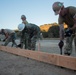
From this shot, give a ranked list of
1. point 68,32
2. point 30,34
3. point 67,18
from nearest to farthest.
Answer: point 67,18 → point 68,32 → point 30,34

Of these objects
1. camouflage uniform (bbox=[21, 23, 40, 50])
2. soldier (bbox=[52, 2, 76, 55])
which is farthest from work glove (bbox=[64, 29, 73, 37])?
camouflage uniform (bbox=[21, 23, 40, 50])

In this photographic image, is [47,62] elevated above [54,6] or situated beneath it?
situated beneath

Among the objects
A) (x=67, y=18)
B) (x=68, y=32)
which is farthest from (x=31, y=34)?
(x=67, y=18)

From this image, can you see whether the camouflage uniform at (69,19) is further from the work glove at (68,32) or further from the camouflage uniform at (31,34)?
the camouflage uniform at (31,34)

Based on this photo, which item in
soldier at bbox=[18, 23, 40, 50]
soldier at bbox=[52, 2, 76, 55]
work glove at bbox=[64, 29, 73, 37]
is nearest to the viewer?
soldier at bbox=[52, 2, 76, 55]

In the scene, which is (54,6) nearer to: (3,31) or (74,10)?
(74,10)

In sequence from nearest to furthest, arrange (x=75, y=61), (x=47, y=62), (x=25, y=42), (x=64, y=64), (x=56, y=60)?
(x=75, y=61)
(x=64, y=64)
(x=56, y=60)
(x=47, y=62)
(x=25, y=42)

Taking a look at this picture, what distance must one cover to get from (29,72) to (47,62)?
135cm

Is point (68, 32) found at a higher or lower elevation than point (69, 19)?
lower

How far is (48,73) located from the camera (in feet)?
17.3

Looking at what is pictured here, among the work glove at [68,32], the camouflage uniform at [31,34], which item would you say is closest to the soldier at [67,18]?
the work glove at [68,32]

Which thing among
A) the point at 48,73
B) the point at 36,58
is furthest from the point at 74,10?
the point at 36,58

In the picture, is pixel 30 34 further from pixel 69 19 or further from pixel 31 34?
pixel 69 19

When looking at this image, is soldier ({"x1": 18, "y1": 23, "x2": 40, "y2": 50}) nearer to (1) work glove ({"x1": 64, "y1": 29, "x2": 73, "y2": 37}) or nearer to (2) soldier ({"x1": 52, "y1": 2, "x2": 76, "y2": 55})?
(2) soldier ({"x1": 52, "y1": 2, "x2": 76, "y2": 55})
